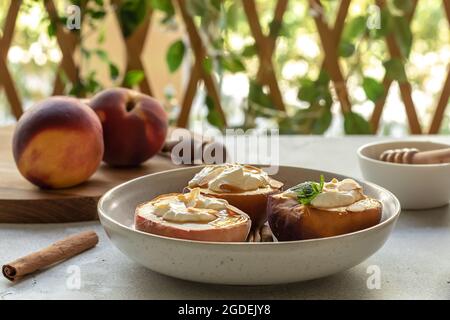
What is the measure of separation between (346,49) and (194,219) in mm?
1001

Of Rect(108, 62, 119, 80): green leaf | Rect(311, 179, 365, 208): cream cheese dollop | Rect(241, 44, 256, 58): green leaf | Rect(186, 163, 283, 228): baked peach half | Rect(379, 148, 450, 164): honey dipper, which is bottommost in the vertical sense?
Rect(108, 62, 119, 80): green leaf

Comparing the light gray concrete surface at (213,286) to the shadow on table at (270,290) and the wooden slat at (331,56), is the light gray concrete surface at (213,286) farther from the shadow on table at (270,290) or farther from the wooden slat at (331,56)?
the wooden slat at (331,56)

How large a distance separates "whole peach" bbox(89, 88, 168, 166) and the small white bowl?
236 mm

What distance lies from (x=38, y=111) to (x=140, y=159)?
141mm

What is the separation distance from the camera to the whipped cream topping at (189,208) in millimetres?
558

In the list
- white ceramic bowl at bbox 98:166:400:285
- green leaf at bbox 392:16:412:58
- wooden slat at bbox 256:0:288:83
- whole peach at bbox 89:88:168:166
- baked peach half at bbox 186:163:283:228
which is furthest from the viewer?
wooden slat at bbox 256:0:288:83

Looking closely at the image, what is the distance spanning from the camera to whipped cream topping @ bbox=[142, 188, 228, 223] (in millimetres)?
558

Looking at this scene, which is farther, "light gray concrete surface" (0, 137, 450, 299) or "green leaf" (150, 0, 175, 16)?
"green leaf" (150, 0, 175, 16)

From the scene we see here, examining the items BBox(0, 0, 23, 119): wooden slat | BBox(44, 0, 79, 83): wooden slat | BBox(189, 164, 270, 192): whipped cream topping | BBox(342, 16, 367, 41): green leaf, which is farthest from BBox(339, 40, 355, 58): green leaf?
BBox(189, 164, 270, 192): whipped cream topping

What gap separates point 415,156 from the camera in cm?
77

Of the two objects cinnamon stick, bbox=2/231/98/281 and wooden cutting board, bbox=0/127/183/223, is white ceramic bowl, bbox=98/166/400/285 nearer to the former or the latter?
cinnamon stick, bbox=2/231/98/281

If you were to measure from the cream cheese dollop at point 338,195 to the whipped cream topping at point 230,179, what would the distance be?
0.07 meters

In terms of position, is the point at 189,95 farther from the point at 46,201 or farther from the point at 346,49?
the point at 46,201
